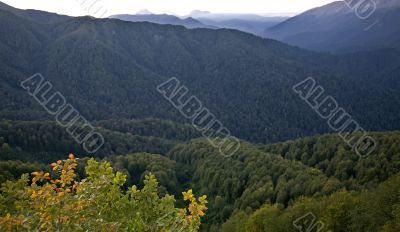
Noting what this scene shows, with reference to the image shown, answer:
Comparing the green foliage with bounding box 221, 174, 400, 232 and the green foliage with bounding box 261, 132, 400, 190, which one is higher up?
the green foliage with bounding box 261, 132, 400, 190

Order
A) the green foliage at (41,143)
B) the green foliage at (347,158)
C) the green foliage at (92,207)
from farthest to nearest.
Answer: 1. the green foliage at (41,143)
2. the green foliage at (347,158)
3. the green foliage at (92,207)

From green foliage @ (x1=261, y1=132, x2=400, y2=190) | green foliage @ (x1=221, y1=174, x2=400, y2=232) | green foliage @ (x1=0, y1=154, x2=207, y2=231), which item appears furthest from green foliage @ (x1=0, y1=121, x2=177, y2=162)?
green foliage @ (x1=0, y1=154, x2=207, y2=231)

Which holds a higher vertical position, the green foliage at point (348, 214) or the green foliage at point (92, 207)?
the green foliage at point (348, 214)

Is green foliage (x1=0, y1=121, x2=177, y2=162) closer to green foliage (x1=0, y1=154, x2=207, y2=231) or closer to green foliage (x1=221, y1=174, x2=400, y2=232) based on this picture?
green foliage (x1=221, y1=174, x2=400, y2=232)

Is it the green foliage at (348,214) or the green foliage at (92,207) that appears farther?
the green foliage at (348,214)

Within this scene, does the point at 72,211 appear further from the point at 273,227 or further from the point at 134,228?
the point at 273,227

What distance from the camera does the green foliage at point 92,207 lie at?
13.9 metres

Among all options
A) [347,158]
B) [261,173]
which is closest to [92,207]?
[261,173]

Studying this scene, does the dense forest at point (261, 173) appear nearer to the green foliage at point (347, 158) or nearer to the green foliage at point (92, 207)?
the green foliage at point (347, 158)

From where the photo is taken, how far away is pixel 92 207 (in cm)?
1547

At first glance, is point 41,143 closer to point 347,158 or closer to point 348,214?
point 347,158

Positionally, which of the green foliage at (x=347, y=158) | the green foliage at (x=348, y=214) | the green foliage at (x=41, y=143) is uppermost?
the green foliage at (x=347, y=158)

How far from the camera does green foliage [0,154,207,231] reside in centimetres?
1388

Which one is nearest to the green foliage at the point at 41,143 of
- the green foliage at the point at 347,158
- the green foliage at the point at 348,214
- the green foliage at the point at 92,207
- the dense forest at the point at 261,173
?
the dense forest at the point at 261,173
